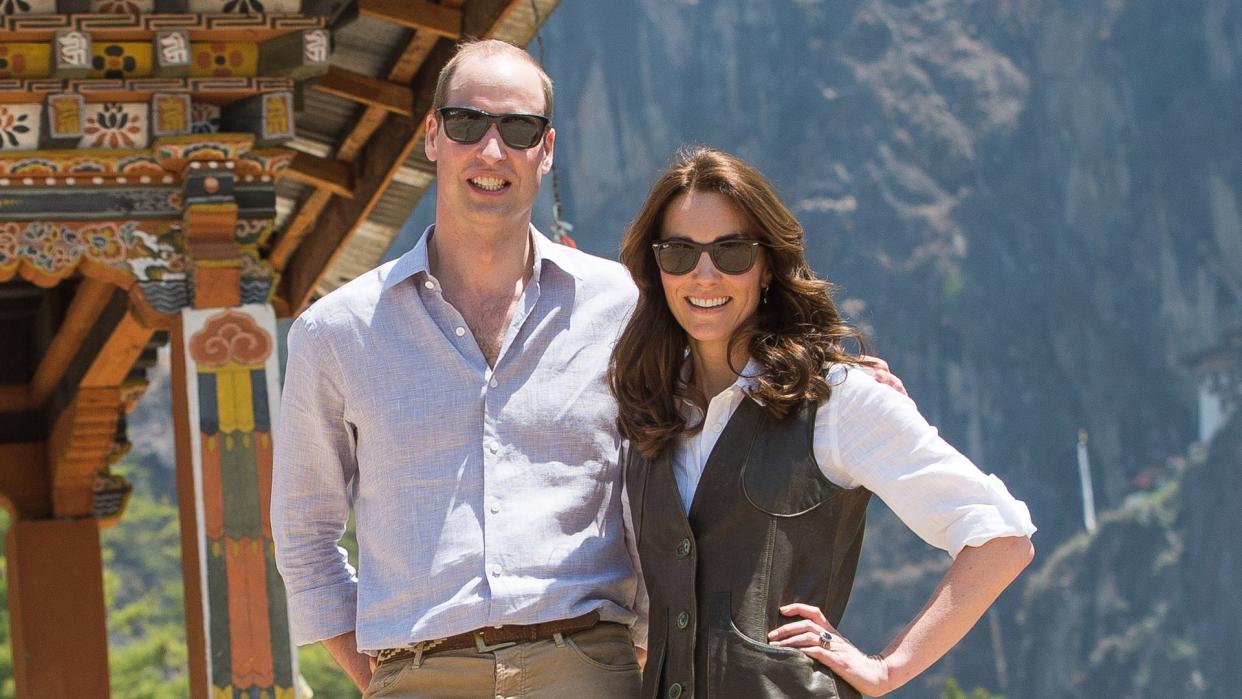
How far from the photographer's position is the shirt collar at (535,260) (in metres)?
2.62

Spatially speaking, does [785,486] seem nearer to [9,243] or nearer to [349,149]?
[9,243]

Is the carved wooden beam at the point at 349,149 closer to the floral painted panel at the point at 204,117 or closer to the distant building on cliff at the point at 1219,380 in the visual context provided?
the floral painted panel at the point at 204,117

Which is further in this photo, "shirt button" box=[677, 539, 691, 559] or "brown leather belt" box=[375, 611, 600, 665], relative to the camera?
"brown leather belt" box=[375, 611, 600, 665]

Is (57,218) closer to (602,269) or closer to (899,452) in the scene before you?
(602,269)

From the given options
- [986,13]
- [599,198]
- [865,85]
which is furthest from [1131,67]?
[599,198]

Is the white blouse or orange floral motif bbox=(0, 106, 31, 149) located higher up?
the white blouse

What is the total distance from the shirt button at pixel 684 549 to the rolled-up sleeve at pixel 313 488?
55 centimetres

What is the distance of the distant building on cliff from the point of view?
5919 centimetres

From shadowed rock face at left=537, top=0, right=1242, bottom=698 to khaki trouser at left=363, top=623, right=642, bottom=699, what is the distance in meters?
58.3

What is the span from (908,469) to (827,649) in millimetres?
249

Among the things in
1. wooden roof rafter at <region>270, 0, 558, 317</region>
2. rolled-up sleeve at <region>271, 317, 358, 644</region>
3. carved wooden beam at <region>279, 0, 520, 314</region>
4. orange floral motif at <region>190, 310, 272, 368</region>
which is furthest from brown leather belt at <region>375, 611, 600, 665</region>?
carved wooden beam at <region>279, 0, 520, 314</region>

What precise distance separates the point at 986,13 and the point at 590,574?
6661 cm

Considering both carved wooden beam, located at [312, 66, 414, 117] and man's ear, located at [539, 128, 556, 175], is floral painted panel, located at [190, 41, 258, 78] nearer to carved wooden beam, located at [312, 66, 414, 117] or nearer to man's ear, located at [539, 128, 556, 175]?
carved wooden beam, located at [312, 66, 414, 117]

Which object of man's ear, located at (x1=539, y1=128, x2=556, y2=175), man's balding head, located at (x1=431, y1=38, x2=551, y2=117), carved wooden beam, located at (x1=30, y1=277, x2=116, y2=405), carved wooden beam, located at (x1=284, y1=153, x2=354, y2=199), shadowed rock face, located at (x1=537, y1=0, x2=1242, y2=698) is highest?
man's balding head, located at (x1=431, y1=38, x2=551, y2=117)
